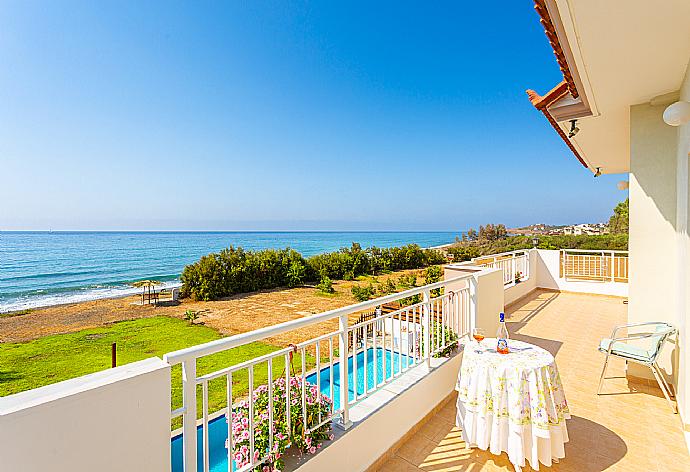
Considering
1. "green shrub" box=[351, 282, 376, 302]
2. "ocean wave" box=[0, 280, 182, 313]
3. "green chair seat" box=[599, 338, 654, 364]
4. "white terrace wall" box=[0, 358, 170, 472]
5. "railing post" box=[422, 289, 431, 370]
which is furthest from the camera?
"ocean wave" box=[0, 280, 182, 313]

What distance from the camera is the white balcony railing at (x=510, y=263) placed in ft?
24.4

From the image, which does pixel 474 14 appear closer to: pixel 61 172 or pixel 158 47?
pixel 158 47

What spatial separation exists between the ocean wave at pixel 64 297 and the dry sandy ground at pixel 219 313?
7.95ft


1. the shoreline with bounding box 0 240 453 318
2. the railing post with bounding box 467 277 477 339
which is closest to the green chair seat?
the railing post with bounding box 467 277 477 339

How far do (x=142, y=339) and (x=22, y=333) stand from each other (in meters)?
4.68

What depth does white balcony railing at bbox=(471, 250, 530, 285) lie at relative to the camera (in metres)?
7.43

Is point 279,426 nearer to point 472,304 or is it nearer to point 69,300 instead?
point 472,304

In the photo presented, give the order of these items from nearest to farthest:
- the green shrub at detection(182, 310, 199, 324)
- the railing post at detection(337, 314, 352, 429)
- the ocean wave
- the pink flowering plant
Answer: the pink flowering plant < the railing post at detection(337, 314, 352, 429) < the green shrub at detection(182, 310, 199, 324) < the ocean wave

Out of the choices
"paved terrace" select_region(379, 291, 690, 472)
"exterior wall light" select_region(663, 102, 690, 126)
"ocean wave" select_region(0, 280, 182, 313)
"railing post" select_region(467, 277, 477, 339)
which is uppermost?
"exterior wall light" select_region(663, 102, 690, 126)

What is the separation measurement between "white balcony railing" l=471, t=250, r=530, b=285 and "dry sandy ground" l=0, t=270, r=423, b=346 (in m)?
4.14

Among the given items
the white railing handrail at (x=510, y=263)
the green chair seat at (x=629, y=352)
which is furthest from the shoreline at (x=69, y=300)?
the green chair seat at (x=629, y=352)

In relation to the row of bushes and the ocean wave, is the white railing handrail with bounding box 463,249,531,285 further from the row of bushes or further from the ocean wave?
the ocean wave

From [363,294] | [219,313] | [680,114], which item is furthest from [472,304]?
[219,313]

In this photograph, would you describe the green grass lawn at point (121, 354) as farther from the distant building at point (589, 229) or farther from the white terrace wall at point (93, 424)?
the distant building at point (589, 229)
